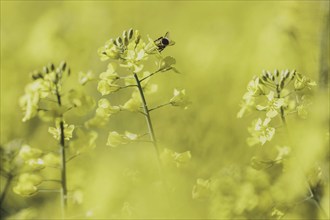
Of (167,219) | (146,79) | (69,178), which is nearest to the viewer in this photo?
(167,219)

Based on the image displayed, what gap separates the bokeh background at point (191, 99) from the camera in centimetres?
163

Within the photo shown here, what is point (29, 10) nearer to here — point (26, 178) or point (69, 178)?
point (69, 178)

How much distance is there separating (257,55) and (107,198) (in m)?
1.69

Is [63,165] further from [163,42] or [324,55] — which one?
[324,55]

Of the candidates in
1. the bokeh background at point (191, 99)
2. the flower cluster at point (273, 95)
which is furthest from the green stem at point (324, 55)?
the flower cluster at point (273, 95)

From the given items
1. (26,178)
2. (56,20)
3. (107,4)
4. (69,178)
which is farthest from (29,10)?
(26,178)

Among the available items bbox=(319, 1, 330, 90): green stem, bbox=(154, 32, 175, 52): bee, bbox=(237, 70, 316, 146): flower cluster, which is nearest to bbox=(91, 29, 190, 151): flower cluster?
bbox=(154, 32, 175, 52): bee

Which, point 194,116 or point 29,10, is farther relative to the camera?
point 29,10

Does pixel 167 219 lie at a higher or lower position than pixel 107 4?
lower

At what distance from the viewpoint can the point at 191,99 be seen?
2545 mm

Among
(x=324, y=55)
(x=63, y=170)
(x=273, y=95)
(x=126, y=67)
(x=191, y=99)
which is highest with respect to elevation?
(x=191, y=99)

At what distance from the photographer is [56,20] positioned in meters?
3.32

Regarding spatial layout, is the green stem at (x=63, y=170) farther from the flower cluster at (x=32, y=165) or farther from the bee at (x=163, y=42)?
the bee at (x=163, y=42)

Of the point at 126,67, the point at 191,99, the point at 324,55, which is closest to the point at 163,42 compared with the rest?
the point at 126,67
